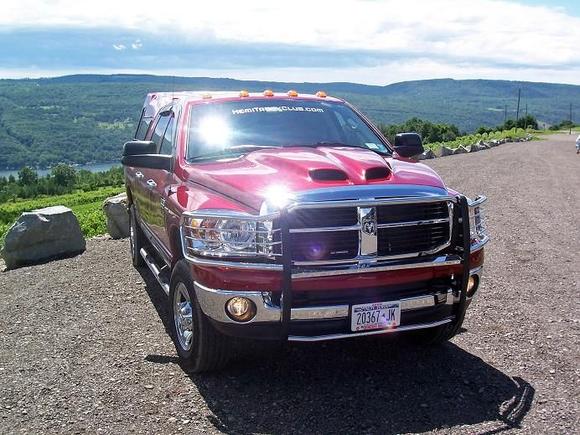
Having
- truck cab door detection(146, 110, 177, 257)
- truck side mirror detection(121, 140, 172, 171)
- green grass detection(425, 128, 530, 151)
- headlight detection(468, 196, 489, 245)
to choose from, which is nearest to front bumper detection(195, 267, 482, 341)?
headlight detection(468, 196, 489, 245)

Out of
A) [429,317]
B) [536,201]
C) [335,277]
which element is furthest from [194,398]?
[536,201]

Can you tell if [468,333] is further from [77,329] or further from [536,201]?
[536,201]

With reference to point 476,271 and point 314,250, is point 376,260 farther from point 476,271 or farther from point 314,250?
point 476,271

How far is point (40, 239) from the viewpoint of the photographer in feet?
31.7

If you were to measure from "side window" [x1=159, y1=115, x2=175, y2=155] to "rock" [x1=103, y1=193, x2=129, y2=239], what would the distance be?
4471 millimetres

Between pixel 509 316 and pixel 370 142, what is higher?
pixel 370 142

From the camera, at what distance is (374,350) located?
5.37m

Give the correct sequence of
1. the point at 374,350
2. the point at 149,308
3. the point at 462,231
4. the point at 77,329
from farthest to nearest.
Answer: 1. the point at 149,308
2. the point at 77,329
3. the point at 374,350
4. the point at 462,231

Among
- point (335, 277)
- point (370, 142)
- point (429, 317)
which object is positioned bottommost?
point (429, 317)

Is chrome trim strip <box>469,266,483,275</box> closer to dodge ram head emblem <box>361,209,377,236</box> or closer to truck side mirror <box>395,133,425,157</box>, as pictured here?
dodge ram head emblem <box>361,209,377,236</box>

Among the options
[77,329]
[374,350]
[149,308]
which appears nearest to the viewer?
[374,350]

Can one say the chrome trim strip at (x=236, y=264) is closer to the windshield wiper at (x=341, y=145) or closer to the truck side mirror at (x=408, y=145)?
the windshield wiper at (x=341, y=145)

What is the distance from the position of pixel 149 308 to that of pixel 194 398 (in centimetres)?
234

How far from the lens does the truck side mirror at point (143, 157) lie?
5543 mm
